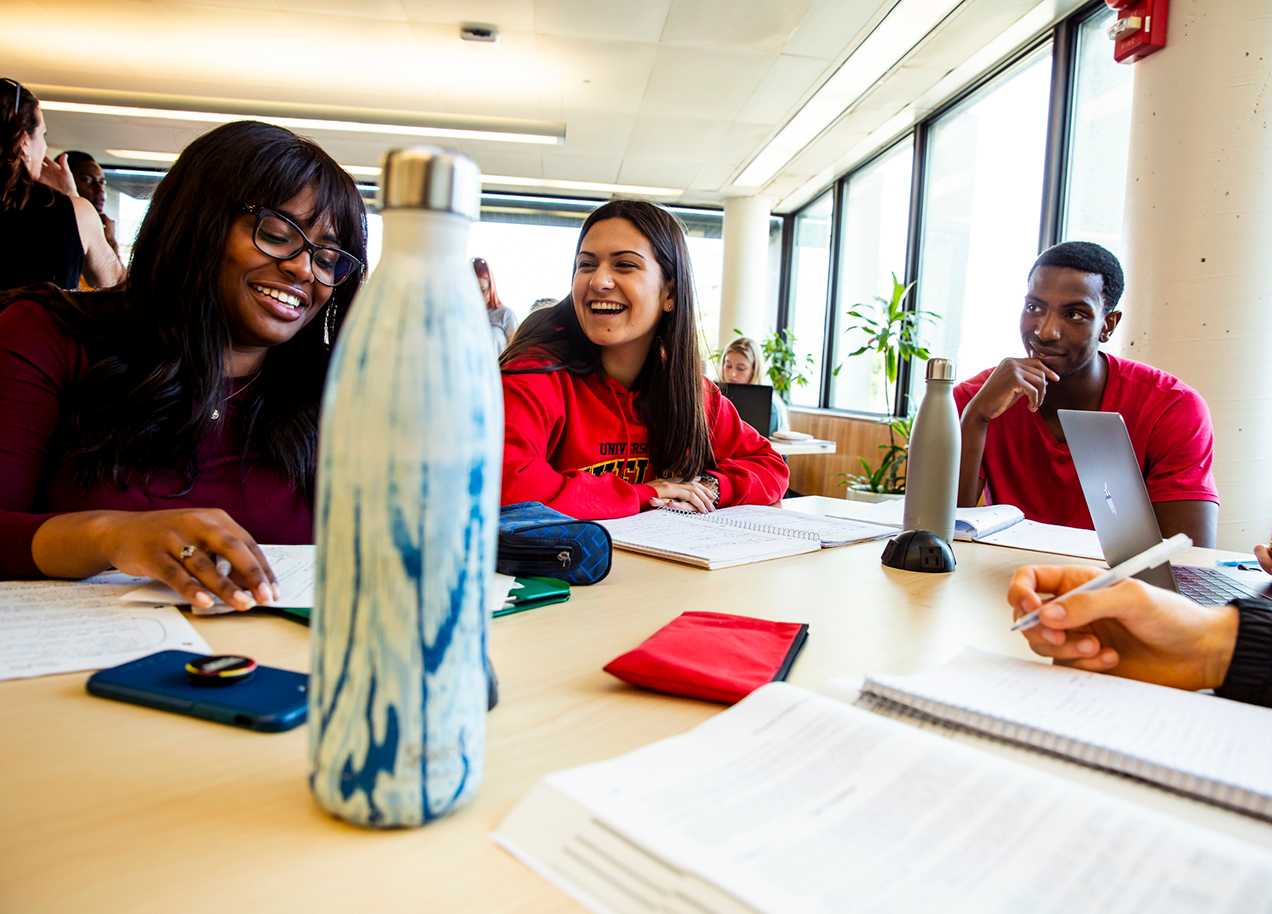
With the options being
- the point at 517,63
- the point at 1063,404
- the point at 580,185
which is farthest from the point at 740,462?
the point at 580,185

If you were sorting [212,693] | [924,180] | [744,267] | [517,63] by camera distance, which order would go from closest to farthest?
1. [212,693]
2. [517,63]
3. [924,180]
4. [744,267]

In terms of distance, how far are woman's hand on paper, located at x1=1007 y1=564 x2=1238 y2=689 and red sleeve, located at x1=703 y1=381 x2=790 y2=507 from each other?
1059 millimetres

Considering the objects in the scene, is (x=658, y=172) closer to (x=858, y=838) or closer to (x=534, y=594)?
(x=534, y=594)

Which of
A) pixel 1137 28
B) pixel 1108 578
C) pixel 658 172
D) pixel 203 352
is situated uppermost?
pixel 658 172

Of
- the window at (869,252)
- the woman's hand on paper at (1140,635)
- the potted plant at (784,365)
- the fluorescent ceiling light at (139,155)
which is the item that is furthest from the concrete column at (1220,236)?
the fluorescent ceiling light at (139,155)

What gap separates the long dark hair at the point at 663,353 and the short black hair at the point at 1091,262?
0.94m

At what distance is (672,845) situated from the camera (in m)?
0.39

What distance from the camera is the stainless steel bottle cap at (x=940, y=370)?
48.2 inches

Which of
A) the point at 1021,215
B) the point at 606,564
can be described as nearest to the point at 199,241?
the point at 606,564

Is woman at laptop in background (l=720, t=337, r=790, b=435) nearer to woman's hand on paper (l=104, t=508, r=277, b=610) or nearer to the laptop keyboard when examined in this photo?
the laptop keyboard

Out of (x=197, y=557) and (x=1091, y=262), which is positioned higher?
(x=1091, y=262)

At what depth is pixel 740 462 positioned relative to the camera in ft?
6.41

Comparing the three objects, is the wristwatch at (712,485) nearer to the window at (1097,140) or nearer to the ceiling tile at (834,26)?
the window at (1097,140)

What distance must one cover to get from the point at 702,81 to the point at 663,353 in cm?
364
